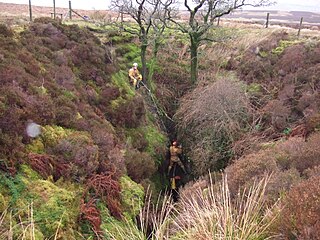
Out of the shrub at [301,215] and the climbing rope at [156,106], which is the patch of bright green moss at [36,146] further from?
the climbing rope at [156,106]

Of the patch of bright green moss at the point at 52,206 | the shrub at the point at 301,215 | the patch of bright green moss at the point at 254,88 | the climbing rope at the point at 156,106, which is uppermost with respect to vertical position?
the shrub at the point at 301,215

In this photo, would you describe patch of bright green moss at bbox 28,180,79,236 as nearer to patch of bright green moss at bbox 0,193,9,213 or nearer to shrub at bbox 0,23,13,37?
patch of bright green moss at bbox 0,193,9,213

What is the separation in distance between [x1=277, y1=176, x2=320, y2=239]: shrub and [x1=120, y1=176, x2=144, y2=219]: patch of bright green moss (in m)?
3.84

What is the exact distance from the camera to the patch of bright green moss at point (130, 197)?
7.20 metres

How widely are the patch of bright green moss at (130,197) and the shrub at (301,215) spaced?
12.6 ft

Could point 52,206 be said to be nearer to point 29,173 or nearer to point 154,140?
point 29,173

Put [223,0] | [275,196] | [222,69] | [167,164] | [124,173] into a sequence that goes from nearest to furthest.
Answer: [275,196] < [124,173] < [167,164] < [223,0] < [222,69]

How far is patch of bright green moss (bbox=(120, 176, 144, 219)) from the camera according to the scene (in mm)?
7200

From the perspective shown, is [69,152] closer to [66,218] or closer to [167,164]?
[66,218]

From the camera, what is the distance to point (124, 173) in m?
8.37

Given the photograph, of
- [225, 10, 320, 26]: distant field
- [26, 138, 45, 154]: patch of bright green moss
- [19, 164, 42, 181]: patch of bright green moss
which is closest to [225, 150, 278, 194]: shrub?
[19, 164, 42, 181]: patch of bright green moss


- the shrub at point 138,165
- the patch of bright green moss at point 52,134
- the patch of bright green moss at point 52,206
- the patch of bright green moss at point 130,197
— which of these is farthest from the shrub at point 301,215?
the shrub at point 138,165

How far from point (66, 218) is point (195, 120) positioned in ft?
27.0

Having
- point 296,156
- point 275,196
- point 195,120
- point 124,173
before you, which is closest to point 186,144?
point 195,120
